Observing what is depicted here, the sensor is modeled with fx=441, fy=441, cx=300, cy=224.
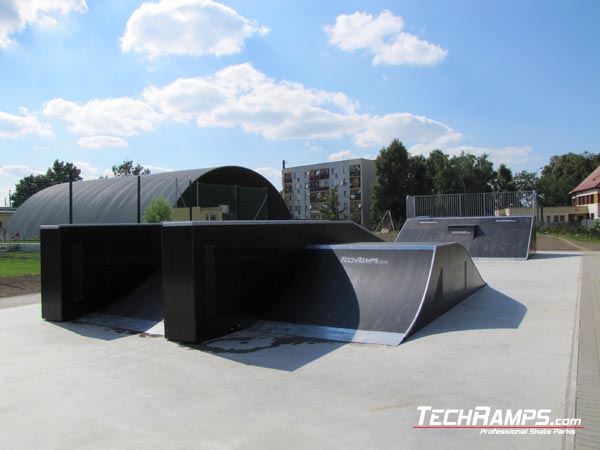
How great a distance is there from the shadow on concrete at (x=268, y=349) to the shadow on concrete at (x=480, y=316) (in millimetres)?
1293

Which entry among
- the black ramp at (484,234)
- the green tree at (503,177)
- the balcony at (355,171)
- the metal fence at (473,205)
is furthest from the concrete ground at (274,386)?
the balcony at (355,171)

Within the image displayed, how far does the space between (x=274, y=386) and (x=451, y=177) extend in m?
59.7

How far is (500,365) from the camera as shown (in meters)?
4.61

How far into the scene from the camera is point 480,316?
274 inches

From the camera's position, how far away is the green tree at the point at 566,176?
6944 centimetres

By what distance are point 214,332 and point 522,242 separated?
1517 cm

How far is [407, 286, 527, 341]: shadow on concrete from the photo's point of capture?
6.25 meters

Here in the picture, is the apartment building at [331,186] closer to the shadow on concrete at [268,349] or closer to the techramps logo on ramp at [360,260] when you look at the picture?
the techramps logo on ramp at [360,260]

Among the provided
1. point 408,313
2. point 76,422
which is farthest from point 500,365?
point 76,422

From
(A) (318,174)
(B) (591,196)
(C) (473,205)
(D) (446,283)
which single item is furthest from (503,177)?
(D) (446,283)

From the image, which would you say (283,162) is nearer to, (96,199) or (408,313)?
(96,199)

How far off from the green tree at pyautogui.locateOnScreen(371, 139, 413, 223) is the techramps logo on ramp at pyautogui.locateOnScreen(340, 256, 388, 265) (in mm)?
49072

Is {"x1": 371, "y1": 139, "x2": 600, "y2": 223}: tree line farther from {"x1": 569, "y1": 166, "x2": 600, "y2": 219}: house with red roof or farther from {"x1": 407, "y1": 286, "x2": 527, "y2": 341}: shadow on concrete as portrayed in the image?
{"x1": 407, "y1": 286, "x2": 527, "y2": 341}: shadow on concrete

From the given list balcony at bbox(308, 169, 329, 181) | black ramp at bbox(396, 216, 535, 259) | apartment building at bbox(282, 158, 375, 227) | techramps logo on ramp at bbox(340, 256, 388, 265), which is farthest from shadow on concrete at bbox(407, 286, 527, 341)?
balcony at bbox(308, 169, 329, 181)
